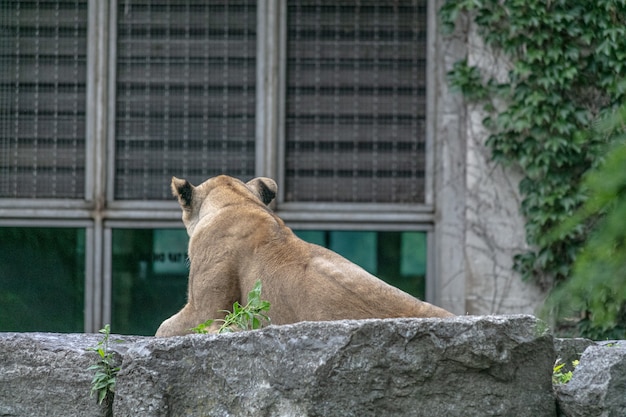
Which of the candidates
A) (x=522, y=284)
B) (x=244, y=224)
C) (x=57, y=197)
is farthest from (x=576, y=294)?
(x=57, y=197)

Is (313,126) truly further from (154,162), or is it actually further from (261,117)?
(154,162)

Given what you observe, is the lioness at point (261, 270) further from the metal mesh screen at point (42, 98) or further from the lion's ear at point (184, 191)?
the metal mesh screen at point (42, 98)

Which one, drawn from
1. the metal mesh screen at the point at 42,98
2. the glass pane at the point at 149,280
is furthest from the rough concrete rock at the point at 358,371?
the metal mesh screen at the point at 42,98

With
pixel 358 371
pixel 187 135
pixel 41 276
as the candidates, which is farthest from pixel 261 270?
pixel 41 276

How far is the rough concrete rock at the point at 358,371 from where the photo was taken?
9.49ft

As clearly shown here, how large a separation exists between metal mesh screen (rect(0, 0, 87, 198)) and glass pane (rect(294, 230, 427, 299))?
222 cm

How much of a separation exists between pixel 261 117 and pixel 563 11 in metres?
2.76

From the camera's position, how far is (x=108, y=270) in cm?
923

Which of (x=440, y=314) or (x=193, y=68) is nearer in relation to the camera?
(x=440, y=314)

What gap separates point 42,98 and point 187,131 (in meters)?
1.36

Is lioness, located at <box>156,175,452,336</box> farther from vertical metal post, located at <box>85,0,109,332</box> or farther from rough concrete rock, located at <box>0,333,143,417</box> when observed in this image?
vertical metal post, located at <box>85,0,109,332</box>

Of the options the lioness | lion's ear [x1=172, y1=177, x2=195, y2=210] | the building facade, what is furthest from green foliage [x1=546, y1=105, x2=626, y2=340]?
the building facade

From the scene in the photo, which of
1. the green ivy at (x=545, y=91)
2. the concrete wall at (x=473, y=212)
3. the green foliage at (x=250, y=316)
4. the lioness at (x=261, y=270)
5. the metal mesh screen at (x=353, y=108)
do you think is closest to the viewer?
the green foliage at (x=250, y=316)

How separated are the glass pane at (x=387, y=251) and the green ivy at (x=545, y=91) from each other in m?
0.88
